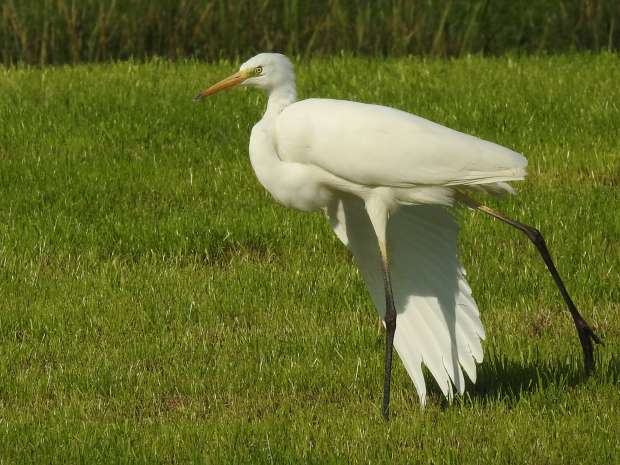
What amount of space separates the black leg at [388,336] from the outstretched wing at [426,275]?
0.83ft

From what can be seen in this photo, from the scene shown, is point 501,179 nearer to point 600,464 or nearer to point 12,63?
point 600,464

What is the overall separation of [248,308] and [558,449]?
8.58 ft

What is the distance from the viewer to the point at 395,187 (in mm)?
5742

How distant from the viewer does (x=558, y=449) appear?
17.3ft

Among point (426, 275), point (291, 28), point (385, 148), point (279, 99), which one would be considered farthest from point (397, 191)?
point (291, 28)

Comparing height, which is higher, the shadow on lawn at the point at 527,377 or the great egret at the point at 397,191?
the great egret at the point at 397,191

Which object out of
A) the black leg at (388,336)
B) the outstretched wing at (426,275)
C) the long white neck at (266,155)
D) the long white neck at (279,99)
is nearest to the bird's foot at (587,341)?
the outstretched wing at (426,275)

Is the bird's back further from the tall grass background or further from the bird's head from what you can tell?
the tall grass background

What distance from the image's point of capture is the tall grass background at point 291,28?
13.8 metres

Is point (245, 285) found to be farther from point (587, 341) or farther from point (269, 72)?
point (587, 341)

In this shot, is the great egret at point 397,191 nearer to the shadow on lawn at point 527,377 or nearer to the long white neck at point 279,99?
the long white neck at point 279,99

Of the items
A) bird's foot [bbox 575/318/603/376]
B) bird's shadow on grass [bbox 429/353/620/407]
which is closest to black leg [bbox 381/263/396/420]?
bird's shadow on grass [bbox 429/353/620/407]

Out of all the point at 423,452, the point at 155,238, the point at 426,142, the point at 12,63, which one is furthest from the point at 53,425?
the point at 12,63

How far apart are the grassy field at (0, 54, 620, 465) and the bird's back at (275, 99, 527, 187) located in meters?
1.03
